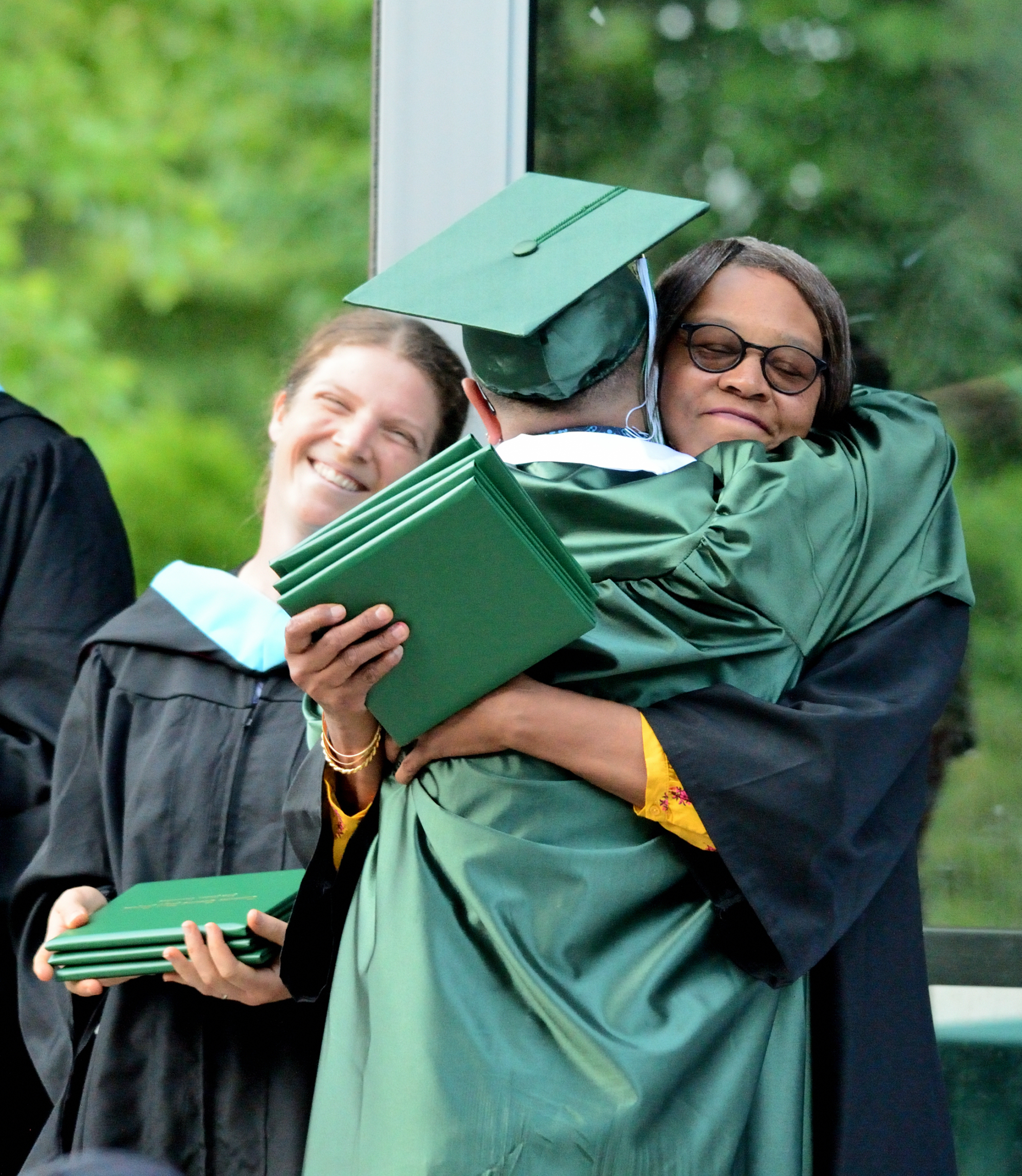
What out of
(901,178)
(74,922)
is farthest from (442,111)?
(74,922)

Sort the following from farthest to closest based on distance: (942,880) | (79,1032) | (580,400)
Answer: (942,880), (79,1032), (580,400)

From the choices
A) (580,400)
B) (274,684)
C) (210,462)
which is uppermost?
(580,400)

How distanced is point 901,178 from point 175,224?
2.40 m

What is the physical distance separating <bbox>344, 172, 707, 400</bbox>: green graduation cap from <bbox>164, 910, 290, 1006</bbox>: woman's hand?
2.40 feet

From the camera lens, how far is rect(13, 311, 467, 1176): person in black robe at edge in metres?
1.98

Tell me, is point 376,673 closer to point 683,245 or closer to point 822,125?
point 683,245

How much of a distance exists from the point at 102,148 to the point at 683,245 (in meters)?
2.40

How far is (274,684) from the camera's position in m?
2.19

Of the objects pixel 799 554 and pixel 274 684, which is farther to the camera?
pixel 274 684

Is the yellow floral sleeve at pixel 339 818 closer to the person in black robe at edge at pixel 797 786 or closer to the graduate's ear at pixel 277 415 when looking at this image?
the person in black robe at edge at pixel 797 786

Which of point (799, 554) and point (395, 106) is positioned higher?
point (395, 106)

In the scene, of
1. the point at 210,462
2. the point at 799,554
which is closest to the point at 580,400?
the point at 799,554

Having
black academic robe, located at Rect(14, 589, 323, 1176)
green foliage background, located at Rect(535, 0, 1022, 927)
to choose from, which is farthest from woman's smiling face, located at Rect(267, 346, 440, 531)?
green foliage background, located at Rect(535, 0, 1022, 927)

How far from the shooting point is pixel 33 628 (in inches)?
97.0
